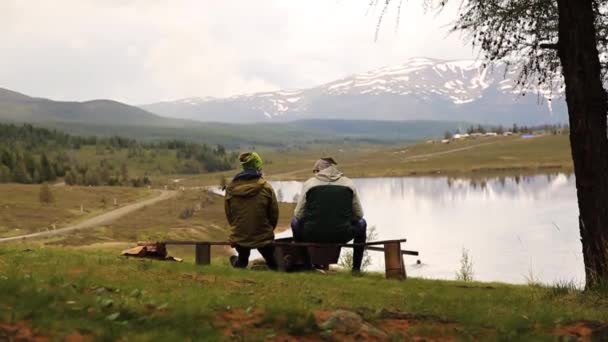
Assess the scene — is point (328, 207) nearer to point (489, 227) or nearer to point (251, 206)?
point (251, 206)

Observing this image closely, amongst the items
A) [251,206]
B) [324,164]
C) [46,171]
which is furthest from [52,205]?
[324,164]

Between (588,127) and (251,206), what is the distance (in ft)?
21.2

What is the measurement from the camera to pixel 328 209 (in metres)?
13.9

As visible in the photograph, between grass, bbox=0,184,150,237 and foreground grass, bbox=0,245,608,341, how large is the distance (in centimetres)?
6952

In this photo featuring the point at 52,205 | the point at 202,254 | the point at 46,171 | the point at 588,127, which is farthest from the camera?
the point at 46,171

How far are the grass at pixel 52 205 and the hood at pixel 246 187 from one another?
221 ft

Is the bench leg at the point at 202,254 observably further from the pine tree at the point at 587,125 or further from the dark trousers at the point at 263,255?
the pine tree at the point at 587,125

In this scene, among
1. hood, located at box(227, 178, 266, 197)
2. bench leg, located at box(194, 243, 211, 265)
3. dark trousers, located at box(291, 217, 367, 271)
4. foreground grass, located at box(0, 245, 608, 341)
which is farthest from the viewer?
bench leg, located at box(194, 243, 211, 265)

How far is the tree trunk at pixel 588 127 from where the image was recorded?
1092cm

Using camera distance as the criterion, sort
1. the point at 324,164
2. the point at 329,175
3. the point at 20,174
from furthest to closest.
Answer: the point at 20,174
the point at 324,164
the point at 329,175

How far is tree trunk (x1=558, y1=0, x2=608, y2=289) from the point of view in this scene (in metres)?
10.9

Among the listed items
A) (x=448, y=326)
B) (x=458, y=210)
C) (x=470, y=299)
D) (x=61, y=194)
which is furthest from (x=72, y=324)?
(x=61, y=194)

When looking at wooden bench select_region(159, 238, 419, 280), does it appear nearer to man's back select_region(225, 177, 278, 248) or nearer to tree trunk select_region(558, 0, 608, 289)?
man's back select_region(225, 177, 278, 248)

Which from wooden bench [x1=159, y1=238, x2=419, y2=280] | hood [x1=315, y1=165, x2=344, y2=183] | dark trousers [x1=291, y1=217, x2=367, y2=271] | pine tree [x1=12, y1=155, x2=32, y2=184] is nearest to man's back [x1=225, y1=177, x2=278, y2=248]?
wooden bench [x1=159, y1=238, x2=419, y2=280]
